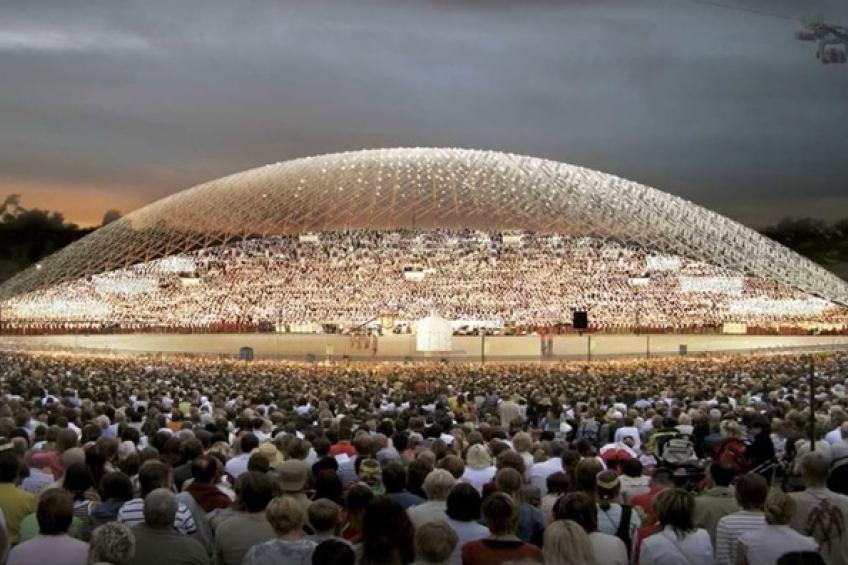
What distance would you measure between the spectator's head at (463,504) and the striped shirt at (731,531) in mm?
1408

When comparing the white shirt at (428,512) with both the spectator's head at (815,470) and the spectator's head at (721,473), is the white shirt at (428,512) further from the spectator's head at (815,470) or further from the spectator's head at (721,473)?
the spectator's head at (815,470)

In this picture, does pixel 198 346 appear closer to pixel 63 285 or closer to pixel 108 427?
pixel 63 285

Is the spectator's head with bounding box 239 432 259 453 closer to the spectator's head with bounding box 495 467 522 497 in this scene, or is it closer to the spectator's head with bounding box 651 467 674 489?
the spectator's head with bounding box 495 467 522 497

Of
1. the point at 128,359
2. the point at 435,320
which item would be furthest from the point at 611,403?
the point at 435,320

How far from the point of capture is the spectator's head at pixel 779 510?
6109mm

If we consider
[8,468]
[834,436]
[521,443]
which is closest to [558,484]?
[521,443]

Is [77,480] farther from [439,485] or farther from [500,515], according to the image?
[500,515]

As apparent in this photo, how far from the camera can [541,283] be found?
55125mm

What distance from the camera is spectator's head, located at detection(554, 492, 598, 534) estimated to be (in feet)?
20.6

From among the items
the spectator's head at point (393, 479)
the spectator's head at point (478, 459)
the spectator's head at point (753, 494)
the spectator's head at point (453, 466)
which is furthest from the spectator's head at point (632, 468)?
the spectator's head at point (753, 494)

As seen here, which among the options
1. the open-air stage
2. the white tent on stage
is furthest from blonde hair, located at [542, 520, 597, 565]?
the white tent on stage

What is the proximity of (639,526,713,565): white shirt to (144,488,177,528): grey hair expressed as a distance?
2.59 m

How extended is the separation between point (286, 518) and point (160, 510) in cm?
74

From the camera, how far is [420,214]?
5612cm
